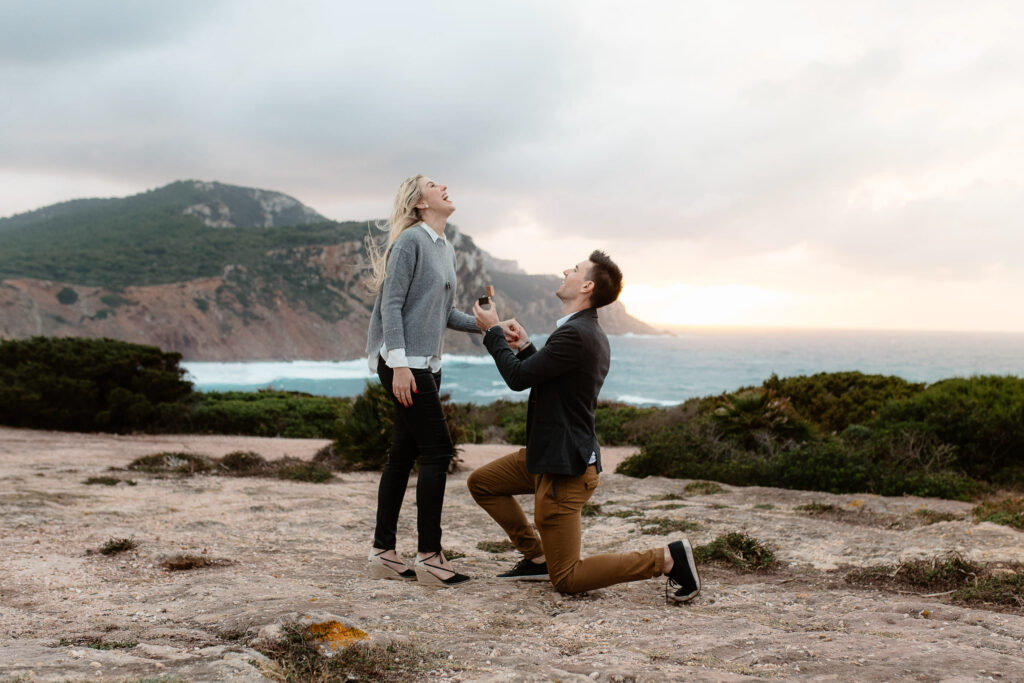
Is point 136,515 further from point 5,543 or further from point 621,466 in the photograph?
point 621,466

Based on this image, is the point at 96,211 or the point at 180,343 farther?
the point at 96,211

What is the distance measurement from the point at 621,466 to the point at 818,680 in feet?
21.1

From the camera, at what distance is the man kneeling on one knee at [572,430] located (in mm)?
3211

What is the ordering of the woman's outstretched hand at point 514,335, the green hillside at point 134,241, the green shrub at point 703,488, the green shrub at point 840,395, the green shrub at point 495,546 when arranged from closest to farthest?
the woman's outstretched hand at point 514,335 → the green shrub at point 495,546 → the green shrub at point 703,488 → the green shrub at point 840,395 → the green hillside at point 134,241

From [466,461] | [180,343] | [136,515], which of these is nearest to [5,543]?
[136,515]

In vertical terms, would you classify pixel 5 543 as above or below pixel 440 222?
below

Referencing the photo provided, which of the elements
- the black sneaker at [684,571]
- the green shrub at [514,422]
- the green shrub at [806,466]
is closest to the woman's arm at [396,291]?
the black sneaker at [684,571]

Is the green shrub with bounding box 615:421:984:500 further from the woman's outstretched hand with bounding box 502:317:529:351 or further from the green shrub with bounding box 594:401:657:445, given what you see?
the woman's outstretched hand with bounding box 502:317:529:351

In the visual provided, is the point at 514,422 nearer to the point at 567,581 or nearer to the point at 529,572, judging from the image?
the point at 529,572

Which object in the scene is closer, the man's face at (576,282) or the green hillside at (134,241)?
the man's face at (576,282)

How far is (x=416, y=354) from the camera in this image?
3492 millimetres

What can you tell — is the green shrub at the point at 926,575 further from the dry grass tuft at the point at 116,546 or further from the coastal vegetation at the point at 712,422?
the dry grass tuft at the point at 116,546

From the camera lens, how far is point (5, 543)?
13.3 feet

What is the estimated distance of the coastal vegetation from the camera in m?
7.39
